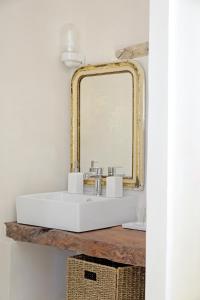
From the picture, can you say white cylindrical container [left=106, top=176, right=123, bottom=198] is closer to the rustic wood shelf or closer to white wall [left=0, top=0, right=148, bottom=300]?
the rustic wood shelf

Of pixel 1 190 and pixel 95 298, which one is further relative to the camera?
pixel 1 190

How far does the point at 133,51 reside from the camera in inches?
112

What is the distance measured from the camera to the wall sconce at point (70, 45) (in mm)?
3010

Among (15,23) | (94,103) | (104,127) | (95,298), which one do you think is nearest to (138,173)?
(104,127)

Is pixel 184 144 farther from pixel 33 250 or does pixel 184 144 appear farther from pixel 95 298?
pixel 33 250

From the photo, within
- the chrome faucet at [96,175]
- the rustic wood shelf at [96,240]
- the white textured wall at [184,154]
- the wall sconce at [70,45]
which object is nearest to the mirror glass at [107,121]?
the chrome faucet at [96,175]

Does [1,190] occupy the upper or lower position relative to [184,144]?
lower

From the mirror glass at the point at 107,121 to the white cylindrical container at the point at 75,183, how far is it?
13cm

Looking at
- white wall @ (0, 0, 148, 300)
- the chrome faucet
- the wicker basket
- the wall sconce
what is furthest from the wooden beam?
the wicker basket

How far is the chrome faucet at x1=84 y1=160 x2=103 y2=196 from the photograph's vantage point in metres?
2.93

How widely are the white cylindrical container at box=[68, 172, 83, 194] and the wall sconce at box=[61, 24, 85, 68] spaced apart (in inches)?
31.2

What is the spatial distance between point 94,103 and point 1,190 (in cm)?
91

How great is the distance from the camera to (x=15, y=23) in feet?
8.98

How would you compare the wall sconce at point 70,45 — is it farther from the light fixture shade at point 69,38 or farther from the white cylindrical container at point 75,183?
the white cylindrical container at point 75,183
